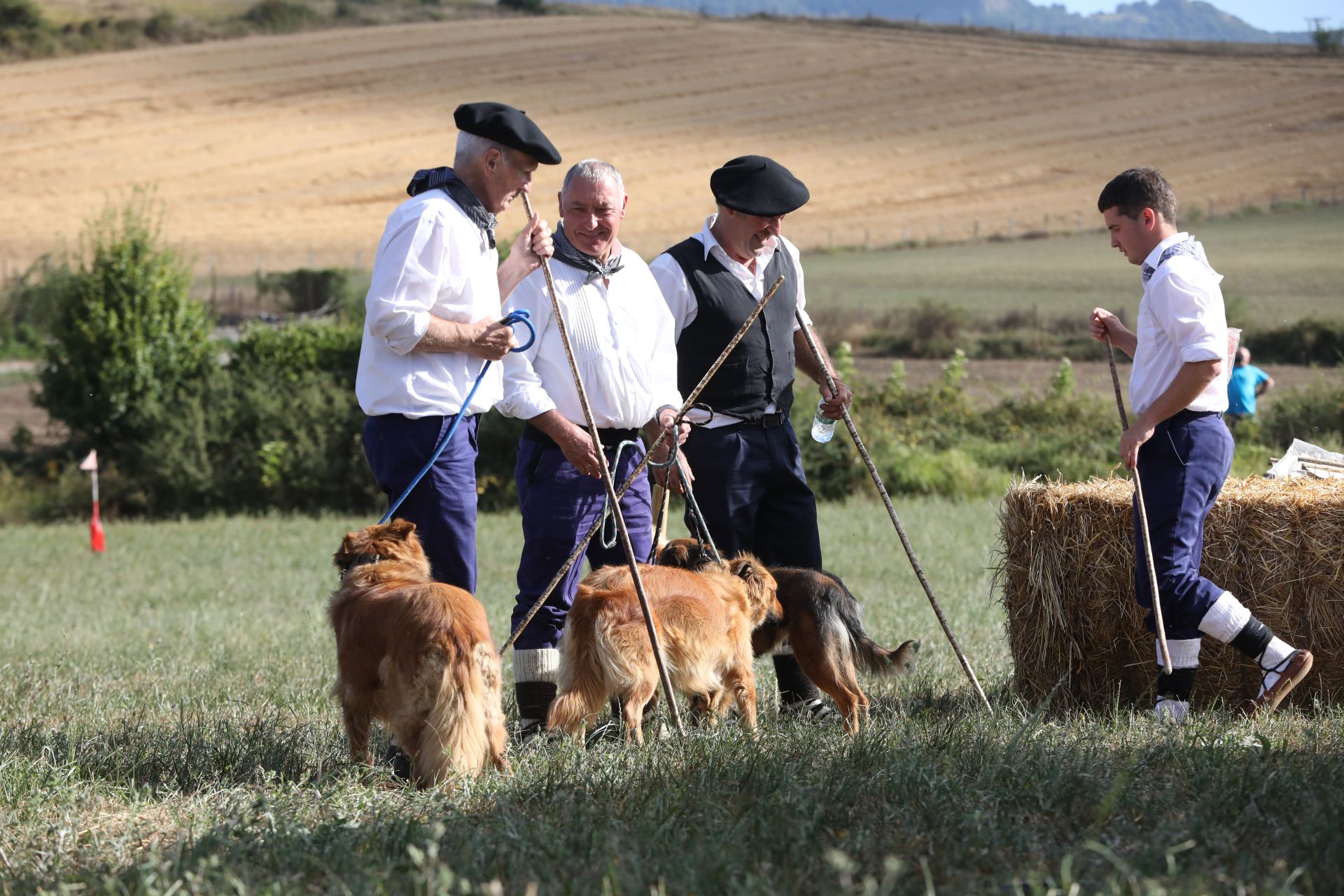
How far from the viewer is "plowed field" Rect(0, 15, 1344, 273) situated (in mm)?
36094

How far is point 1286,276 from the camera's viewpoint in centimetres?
2370

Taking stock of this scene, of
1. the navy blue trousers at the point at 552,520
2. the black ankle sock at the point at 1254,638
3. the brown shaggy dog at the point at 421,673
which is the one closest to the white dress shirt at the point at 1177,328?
the black ankle sock at the point at 1254,638

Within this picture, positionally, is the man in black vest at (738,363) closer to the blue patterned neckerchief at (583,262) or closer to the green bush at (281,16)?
the blue patterned neckerchief at (583,262)

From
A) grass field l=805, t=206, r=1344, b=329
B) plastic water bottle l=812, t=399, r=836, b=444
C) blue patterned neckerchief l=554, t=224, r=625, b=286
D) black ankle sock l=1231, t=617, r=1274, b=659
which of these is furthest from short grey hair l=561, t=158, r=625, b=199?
grass field l=805, t=206, r=1344, b=329

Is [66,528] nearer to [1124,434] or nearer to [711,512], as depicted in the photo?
[711,512]

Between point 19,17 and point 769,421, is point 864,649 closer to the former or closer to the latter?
point 769,421

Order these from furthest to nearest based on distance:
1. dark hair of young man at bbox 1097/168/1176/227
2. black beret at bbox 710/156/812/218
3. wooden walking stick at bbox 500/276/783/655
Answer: black beret at bbox 710/156/812/218 → dark hair of young man at bbox 1097/168/1176/227 → wooden walking stick at bbox 500/276/783/655

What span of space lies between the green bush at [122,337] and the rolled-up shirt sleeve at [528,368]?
18.1 metres

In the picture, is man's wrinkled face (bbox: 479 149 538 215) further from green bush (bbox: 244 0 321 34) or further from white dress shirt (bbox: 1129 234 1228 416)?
green bush (bbox: 244 0 321 34)

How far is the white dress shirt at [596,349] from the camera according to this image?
5.61 metres

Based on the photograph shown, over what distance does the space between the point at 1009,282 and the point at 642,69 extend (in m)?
27.2

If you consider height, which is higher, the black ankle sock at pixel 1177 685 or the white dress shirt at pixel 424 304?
the white dress shirt at pixel 424 304

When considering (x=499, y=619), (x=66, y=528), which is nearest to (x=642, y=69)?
(x=66, y=528)

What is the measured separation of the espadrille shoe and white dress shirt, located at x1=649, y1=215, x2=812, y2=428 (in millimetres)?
2487
